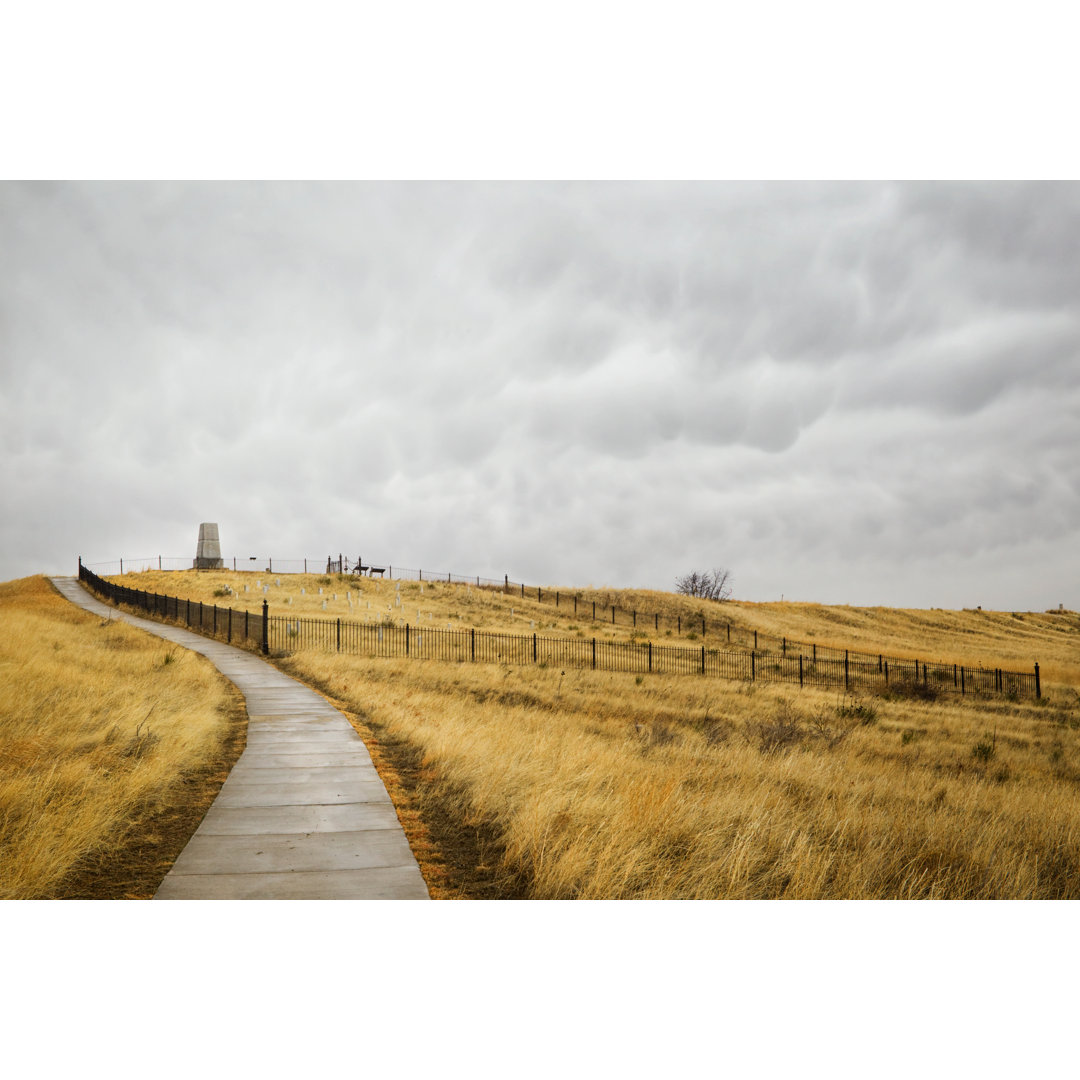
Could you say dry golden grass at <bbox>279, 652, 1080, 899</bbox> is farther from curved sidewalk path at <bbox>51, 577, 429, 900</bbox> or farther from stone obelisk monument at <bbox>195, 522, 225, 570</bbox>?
stone obelisk monument at <bbox>195, 522, 225, 570</bbox>

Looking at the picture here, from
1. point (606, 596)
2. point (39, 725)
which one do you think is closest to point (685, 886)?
point (39, 725)

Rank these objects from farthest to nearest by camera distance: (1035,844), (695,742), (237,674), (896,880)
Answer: (237,674)
(695,742)
(1035,844)
(896,880)

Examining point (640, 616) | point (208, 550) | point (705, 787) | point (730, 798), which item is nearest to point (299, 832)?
point (730, 798)

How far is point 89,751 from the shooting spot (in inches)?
305

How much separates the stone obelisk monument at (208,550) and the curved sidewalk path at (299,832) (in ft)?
189

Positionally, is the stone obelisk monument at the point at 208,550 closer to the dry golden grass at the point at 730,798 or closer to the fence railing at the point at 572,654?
the fence railing at the point at 572,654

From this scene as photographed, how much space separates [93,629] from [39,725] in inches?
665

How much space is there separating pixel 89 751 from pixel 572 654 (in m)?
24.2

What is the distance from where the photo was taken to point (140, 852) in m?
5.66

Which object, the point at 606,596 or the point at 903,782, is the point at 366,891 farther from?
the point at 606,596

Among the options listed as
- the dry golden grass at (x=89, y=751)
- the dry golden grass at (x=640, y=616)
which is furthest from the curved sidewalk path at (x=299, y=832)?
the dry golden grass at (x=640, y=616)

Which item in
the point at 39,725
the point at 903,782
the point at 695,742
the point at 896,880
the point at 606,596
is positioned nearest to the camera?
the point at 896,880

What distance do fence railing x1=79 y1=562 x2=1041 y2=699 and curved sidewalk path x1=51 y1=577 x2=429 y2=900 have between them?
14578mm

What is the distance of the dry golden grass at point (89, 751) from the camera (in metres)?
5.18
